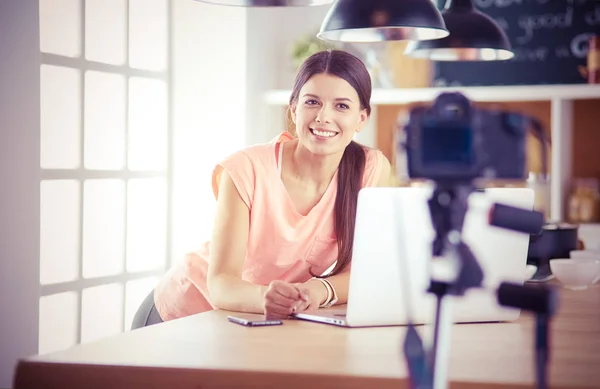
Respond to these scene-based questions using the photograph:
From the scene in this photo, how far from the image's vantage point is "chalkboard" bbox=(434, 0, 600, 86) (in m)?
4.28

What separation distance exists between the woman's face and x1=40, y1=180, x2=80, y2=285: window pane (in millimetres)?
1397

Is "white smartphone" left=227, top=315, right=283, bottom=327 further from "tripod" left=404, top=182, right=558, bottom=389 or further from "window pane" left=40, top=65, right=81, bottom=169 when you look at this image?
"window pane" left=40, top=65, right=81, bottom=169

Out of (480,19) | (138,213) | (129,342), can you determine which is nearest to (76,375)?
(129,342)

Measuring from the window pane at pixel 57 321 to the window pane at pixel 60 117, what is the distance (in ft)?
1.74

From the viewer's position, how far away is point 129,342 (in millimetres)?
1491

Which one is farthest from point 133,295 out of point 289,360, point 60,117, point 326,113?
point 289,360

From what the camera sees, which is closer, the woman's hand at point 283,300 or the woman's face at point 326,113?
the woman's hand at point 283,300

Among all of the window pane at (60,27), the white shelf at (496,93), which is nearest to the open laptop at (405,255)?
the window pane at (60,27)

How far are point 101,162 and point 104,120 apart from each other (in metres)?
0.18

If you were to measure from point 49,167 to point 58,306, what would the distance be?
0.56m

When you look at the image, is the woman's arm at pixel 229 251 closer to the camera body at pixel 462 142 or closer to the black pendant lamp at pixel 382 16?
the black pendant lamp at pixel 382 16

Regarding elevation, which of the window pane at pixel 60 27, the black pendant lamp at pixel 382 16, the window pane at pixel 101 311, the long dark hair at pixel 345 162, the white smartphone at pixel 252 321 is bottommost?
the window pane at pixel 101 311

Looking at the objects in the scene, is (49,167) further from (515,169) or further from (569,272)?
(515,169)

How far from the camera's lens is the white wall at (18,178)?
9.10ft
